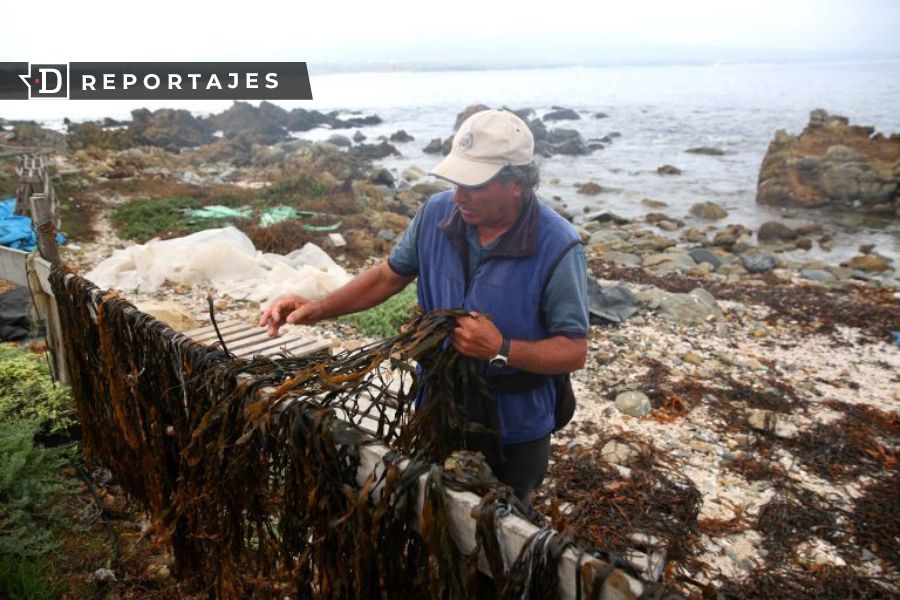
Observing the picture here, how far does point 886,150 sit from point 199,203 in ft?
75.7

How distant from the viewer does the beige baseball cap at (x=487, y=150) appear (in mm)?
2332

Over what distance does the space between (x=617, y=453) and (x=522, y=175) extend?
3341 mm

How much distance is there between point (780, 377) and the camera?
6711 mm

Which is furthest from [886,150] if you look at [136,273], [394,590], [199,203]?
[394,590]

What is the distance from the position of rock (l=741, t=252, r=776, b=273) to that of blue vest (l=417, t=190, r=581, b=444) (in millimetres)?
11757

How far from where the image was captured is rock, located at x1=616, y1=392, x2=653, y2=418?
5.74 meters

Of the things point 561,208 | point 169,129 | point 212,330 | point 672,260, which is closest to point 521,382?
point 212,330

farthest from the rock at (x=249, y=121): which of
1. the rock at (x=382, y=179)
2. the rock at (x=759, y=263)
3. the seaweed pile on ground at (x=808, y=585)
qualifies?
the seaweed pile on ground at (x=808, y=585)

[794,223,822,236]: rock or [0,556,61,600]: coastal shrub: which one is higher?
[794,223,822,236]: rock

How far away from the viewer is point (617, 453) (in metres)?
4.97

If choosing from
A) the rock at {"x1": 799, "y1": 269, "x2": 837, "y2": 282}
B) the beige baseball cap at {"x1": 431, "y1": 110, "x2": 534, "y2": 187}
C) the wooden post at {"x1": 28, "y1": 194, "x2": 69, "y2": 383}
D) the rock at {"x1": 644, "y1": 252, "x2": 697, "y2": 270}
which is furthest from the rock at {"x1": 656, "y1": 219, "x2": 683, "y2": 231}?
the wooden post at {"x1": 28, "y1": 194, "x2": 69, "y2": 383}

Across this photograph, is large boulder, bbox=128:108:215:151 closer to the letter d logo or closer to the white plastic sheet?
the letter d logo

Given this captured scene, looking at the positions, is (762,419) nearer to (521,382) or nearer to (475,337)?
(521,382)

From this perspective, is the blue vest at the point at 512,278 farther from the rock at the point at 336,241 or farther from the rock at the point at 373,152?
the rock at the point at 373,152
